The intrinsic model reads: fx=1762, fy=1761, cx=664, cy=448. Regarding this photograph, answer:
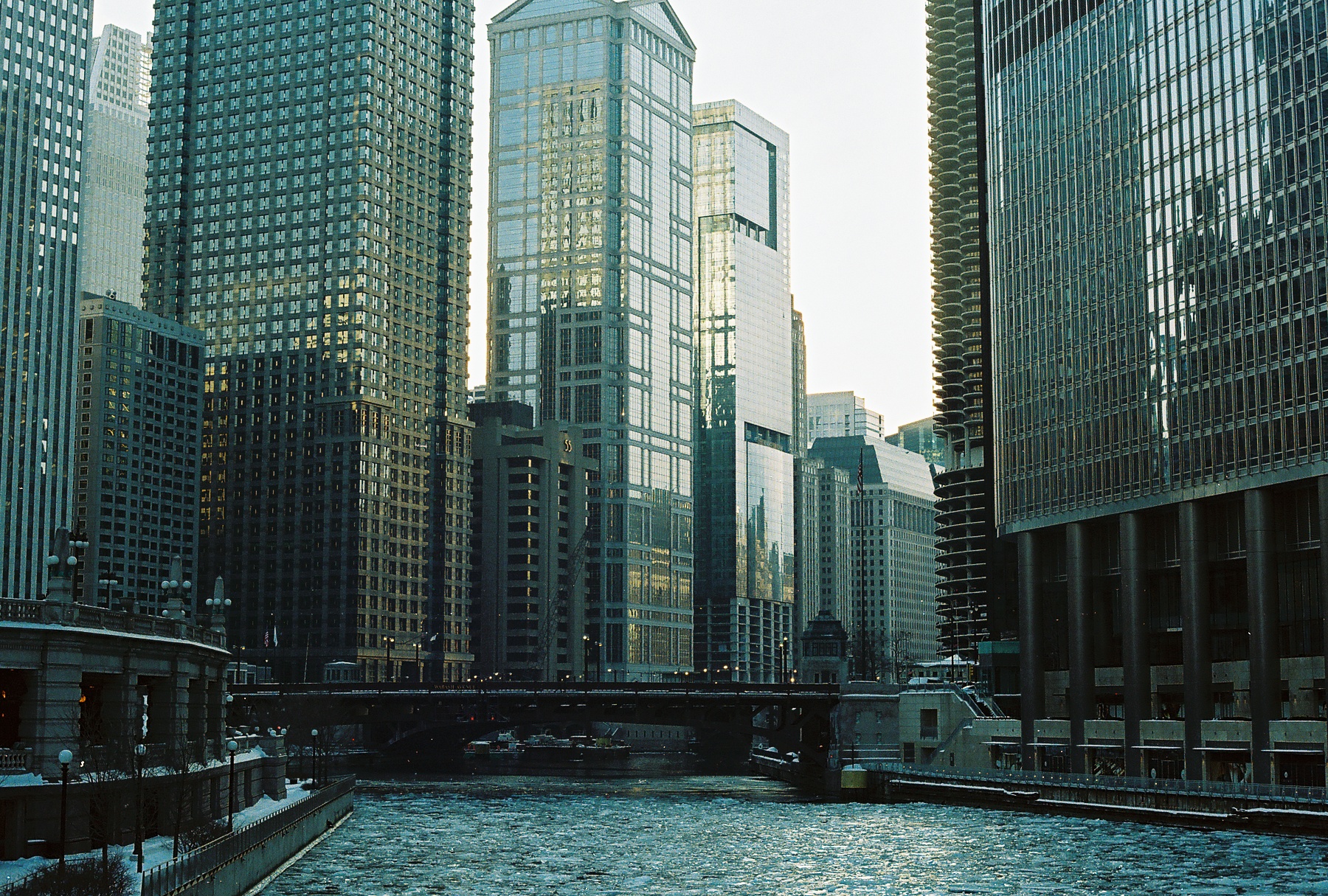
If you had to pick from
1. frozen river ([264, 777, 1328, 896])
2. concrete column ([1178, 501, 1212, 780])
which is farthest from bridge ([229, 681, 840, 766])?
concrete column ([1178, 501, 1212, 780])

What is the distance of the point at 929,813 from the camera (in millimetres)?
128625

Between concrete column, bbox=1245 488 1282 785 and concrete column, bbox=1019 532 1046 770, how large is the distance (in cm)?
3109

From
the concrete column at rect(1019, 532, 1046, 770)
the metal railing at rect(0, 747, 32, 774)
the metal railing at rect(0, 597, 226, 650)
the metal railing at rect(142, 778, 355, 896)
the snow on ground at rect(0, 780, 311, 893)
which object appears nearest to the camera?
the metal railing at rect(142, 778, 355, 896)

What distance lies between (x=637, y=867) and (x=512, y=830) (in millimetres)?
25499

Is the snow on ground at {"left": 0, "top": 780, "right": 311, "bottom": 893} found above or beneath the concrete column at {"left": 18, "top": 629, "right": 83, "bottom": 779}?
beneath

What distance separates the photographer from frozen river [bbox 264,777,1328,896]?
8262 cm

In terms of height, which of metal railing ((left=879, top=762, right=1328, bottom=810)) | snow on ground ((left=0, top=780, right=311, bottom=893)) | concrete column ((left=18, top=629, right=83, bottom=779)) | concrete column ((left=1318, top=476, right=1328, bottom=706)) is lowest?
metal railing ((left=879, top=762, right=1328, bottom=810))

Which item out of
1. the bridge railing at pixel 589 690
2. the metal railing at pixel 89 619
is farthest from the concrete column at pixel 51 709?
the bridge railing at pixel 589 690

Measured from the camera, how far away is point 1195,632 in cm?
13762

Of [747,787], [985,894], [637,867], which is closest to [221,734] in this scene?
[637,867]

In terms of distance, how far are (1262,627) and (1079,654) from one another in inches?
1002

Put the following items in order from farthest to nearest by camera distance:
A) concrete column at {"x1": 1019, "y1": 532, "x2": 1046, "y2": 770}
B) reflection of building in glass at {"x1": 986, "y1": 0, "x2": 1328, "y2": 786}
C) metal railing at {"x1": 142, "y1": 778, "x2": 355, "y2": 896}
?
concrete column at {"x1": 1019, "y1": 532, "x2": 1046, "y2": 770}
reflection of building in glass at {"x1": 986, "y1": 0, "x2": 1328, "y2": 786}
metal railing at {"x1": 142, "y1": 778, "x2": 355, "y2": 896}

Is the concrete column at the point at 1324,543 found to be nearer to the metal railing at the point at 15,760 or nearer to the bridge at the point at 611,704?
the bridge at the point at 611,704

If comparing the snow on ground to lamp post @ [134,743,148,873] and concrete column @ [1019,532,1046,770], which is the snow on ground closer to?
lamp post @ [134,743,148,873]
